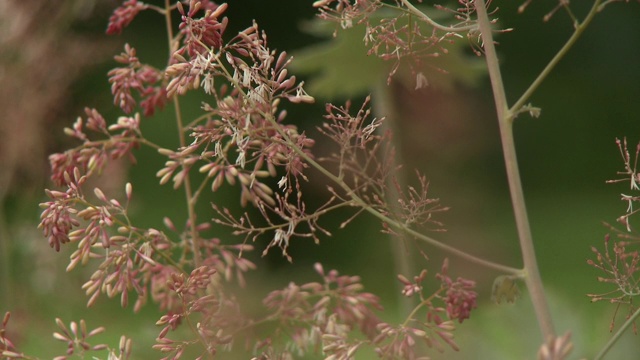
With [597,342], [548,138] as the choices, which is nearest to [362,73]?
[597,342]

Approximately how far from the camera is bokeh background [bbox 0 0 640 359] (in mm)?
1895

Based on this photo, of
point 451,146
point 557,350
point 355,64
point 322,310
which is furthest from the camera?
point 451,146

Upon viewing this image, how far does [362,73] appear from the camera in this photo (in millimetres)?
1454

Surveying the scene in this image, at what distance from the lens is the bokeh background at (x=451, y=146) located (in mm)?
1895

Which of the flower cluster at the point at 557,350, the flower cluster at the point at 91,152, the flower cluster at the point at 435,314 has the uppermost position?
the flower cluster at the point at 91,152

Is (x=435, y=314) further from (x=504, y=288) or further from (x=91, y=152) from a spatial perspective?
(x=91, y=152)

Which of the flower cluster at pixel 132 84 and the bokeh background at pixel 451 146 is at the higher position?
the flower cluster at pixel 132 84

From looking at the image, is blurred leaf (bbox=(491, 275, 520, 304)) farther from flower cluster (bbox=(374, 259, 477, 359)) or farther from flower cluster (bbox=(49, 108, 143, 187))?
flower cluster (bbox=(49, 108, 143, 187))

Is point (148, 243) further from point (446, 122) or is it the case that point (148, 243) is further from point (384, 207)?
point (446, 122)

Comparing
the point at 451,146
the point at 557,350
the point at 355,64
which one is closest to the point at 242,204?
the point at 557,350

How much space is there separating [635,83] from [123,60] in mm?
2630

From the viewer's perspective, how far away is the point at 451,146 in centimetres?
275

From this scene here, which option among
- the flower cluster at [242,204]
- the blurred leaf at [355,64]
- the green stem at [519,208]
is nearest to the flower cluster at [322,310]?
the flower cluster at [242,204]

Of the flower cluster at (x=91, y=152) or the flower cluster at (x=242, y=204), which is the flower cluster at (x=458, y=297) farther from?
the flower cluster at (x=91, y=152)
